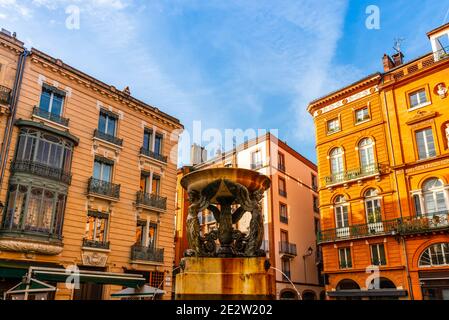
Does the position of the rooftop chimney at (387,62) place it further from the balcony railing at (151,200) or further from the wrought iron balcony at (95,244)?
the wrought iron balcony at (95,244)

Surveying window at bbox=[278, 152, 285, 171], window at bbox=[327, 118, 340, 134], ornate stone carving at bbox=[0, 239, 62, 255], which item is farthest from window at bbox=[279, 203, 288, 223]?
ornate stone carving at bbox=[0, 239, 62, 255]

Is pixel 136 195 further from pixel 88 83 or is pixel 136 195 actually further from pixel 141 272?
pixel 88 83

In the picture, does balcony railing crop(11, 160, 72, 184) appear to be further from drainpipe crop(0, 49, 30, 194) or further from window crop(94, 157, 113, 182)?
window crop(94, 157, 113, 182)

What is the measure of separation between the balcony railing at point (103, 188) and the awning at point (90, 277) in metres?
6.84

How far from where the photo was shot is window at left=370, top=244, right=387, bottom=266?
2314 cm

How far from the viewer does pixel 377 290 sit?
22.2 meters

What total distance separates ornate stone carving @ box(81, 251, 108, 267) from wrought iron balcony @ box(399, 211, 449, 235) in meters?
17.8

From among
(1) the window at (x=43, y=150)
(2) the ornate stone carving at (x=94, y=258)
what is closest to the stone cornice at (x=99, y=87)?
(1) the window at (x=43, y=150)

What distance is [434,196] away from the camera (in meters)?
21.9

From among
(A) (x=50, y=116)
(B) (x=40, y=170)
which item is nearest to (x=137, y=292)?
(B) (x=40, y=170)

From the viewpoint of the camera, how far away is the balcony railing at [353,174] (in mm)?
24741

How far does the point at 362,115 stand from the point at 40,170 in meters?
21.8

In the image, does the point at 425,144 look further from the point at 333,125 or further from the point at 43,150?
the point at 43,150

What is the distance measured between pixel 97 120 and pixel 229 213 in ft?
52.0
